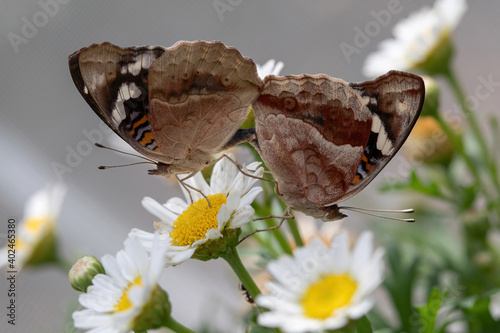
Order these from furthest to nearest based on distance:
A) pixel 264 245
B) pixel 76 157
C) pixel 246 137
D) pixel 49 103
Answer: pixel 49 103 → pixel 76 157 → pixel 264 245 → pixel 246 137

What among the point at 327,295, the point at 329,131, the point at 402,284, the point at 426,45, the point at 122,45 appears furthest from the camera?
the point at 122,45

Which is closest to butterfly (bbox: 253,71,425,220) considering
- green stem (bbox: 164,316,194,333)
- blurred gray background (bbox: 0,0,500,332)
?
green stem (bbox: 164,316,194,333)

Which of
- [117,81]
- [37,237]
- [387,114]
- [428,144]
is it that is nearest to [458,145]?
[428,144]

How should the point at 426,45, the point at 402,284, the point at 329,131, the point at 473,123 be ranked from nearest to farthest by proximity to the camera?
1. the point at 329,131
2. the point at 402,284
3. the point at 473,123
4. the point at 426,45

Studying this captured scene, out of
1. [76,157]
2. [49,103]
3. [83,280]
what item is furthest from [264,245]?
[49,103]

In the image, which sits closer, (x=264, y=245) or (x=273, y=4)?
(x=264, y=245)

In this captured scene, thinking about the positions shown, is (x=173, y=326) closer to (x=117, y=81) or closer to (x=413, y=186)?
(x=117, y=81)

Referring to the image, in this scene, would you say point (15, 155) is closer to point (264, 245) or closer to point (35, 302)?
point (35, 302)

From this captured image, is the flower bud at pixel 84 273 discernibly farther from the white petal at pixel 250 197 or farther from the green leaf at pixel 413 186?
the green leaf at pixel 413 186
